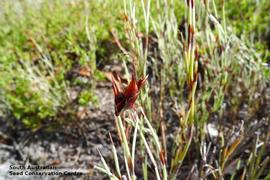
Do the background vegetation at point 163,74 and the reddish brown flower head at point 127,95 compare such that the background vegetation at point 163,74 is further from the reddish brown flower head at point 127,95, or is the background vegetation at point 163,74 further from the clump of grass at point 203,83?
the reddish brown flower head at point 127,95

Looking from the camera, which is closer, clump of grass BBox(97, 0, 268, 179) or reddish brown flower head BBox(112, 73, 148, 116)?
reddish brown flower head BBox(112, 73, 148, 116)

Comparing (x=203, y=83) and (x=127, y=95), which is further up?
(x=127, y=95)

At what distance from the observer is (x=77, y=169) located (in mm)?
1402

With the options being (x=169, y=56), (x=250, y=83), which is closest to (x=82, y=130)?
(x=169, y=56)

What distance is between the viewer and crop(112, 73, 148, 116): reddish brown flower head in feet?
1.73

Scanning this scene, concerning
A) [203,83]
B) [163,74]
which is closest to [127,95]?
[163,74]

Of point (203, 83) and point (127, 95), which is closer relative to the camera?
point (127, 95)

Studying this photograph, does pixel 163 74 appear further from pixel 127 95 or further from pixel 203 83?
pixel 127 95

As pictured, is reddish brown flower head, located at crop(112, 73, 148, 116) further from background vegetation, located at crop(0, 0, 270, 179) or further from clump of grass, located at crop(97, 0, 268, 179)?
clump of grass, located at crop(97, 0, 268, 179)

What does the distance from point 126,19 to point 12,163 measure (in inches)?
42.9

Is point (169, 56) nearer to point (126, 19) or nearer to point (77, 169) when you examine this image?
point (126, 19)

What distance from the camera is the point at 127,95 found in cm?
53

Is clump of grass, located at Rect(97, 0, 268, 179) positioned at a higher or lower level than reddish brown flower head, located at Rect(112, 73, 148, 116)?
lower

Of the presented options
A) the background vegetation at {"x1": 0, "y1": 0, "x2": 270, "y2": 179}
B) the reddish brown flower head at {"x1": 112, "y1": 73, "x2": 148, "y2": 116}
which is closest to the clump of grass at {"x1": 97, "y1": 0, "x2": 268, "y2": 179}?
the background vegetation at {"x1": 0, "y1": 0, "x2": 270, "y2": 179}
